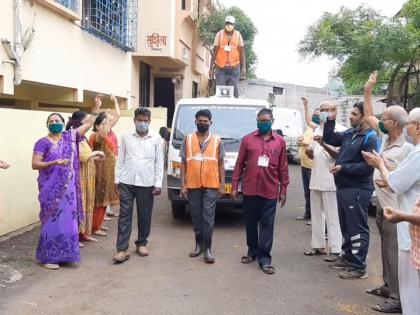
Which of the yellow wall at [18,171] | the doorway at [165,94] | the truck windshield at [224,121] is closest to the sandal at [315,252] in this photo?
the truck windshield at [224,121]

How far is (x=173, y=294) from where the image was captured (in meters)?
5.11

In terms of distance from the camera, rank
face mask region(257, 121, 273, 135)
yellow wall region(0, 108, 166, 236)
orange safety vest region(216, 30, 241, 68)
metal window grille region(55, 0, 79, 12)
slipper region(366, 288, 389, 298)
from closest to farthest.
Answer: slipper region(366, 288, 389, 298)
face mask region(257, 121, 273, 135)
yellow wall region(0, 108, 166, 236)
metal window grille region(55, 0, 79, 12)
orange safety vest region(216, 30, 241, 68)

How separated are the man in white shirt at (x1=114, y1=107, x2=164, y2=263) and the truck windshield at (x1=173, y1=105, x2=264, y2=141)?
2.25 m

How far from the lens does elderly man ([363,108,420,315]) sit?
3.68m

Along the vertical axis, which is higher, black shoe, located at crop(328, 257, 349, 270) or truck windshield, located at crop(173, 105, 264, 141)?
truck windshield, located at crop(173, 105, 264, 141)

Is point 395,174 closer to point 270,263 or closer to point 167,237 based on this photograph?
point 270,263

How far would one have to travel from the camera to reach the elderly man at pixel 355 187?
557cm

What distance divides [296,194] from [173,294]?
7514 millimetres

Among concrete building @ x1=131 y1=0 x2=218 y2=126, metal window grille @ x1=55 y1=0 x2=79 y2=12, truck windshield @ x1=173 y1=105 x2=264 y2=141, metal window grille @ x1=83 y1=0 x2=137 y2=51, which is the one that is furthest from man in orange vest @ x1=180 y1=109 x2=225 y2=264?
concrete building @ x1=131 y1=0 x2=218 y2=126

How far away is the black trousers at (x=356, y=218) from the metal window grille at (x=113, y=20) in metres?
7.33

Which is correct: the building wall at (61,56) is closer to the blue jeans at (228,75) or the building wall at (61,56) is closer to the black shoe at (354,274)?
the blue jeans at (228,75)

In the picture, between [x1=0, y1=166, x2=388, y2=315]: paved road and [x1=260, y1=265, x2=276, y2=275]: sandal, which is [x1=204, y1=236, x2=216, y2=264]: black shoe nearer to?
[x1=0, y1=166, x2=388, y2=315]: paved road

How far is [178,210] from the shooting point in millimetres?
8812

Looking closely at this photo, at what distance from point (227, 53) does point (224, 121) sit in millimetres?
3504
